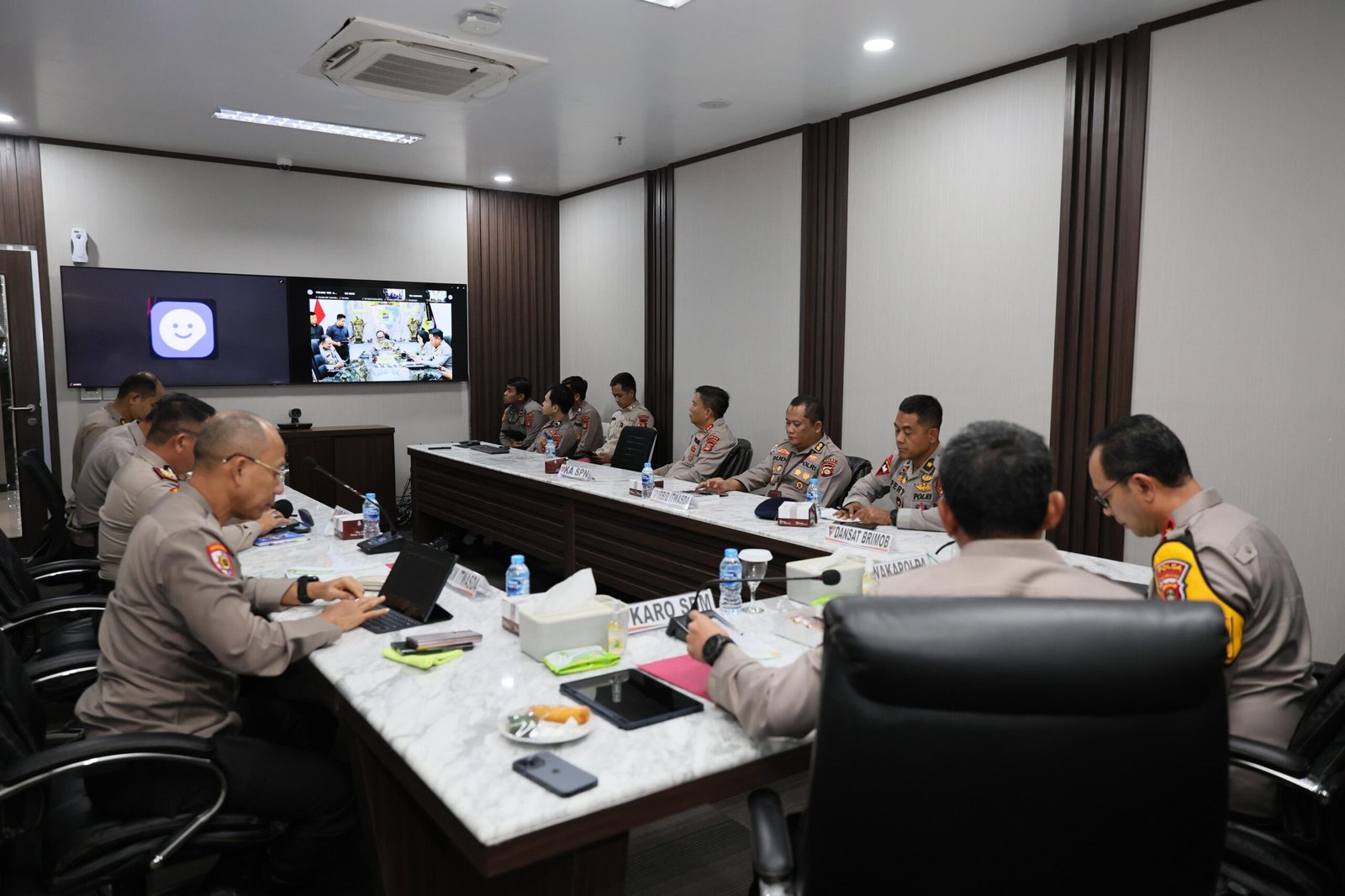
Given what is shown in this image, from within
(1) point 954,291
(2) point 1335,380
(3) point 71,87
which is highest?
(3) point 71,87

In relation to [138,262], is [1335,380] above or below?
below

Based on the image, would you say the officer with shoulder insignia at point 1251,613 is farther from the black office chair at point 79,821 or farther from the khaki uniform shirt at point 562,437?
the khaki uniform shirt at point 562,437

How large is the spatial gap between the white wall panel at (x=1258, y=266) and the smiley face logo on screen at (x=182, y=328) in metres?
5.92

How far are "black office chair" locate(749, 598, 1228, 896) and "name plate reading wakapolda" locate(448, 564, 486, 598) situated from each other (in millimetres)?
1560

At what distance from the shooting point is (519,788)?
133cm

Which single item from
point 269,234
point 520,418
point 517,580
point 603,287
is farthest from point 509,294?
point 517,580

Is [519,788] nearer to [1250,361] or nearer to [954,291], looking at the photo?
[1250,361]

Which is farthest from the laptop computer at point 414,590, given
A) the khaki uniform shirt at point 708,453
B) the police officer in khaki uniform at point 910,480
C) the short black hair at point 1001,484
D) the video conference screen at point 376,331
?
the video conference screen at point 376,331

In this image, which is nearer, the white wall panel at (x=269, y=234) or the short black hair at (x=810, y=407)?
the short black hair at (x=810, y=407)

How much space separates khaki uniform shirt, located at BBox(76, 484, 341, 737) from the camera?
1749mm

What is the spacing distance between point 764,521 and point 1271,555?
1.93 meters

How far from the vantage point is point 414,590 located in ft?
7.27

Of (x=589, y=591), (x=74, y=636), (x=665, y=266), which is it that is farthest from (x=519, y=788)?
(x=665, y=266)

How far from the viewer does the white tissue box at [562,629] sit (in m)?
1.87
